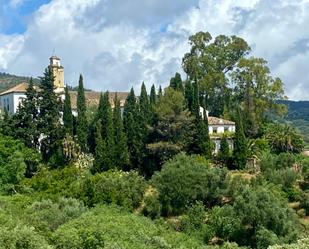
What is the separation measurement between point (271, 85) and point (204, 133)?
14237 mm

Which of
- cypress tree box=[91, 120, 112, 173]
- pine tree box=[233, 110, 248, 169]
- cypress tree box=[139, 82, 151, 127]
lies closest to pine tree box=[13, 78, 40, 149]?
cypress tree box=[91, 120, 112, 173]

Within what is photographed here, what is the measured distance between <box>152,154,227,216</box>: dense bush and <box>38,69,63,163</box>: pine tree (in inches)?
584

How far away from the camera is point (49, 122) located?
60.2 m

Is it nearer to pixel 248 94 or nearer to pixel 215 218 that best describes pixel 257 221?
pixel 215 218

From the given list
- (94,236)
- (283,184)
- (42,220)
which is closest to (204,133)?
(283,184)

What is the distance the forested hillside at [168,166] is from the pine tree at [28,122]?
11cm

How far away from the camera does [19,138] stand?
58875 mm

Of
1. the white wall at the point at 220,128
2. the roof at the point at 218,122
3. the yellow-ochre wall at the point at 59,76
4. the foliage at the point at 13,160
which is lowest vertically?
the foliage at the point at 13,160

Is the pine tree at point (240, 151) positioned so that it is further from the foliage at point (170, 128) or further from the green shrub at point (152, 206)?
the green shrub at point (152, 206)

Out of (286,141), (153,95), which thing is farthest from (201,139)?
(153,95)

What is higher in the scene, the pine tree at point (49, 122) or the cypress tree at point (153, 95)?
the cypress tree at point (153, 95)

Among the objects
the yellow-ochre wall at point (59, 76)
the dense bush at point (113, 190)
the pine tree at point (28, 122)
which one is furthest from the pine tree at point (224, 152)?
the yellow-ochre wall at point (59, 76)

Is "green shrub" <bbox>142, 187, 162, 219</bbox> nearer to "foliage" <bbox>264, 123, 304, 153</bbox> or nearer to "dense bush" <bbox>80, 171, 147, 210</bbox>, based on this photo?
"dense bush" <bbox>80, 171, 147, 210</bbox>

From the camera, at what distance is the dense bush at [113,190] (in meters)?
47.0
